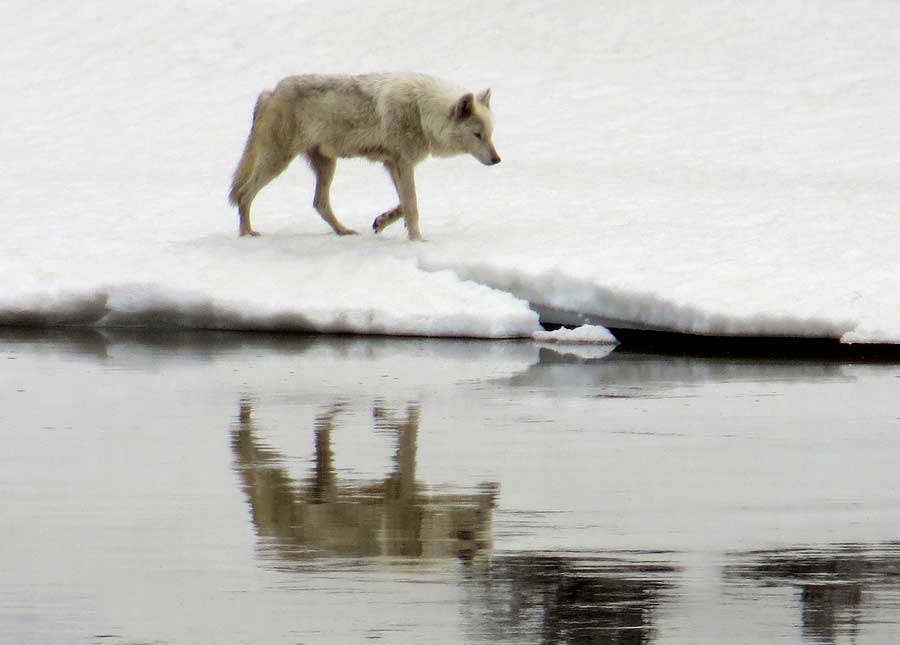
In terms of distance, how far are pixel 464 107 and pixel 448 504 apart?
724 cm

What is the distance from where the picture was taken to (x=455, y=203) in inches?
589

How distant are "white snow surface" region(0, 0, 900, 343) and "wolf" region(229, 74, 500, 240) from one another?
64 cm

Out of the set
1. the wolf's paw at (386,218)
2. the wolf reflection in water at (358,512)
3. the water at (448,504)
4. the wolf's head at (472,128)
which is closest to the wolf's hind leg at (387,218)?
the wolf's paw at (386,218)

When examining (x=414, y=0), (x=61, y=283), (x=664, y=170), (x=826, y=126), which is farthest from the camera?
(x=414, y=0)

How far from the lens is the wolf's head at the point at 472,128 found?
12.7m

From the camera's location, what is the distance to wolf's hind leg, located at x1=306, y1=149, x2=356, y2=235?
527 inches

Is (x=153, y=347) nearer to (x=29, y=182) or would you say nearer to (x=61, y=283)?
(x=61, y=283)

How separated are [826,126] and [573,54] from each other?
4611 mm

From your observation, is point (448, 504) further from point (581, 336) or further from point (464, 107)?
point (464, 107)

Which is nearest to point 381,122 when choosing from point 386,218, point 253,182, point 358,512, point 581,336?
point 386,218

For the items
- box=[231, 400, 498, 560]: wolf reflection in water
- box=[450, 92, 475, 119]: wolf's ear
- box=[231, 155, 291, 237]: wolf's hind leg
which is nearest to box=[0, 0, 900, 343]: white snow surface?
box=[231, 155, 291, 237]: wolf's hind leg

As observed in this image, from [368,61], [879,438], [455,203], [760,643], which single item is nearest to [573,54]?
[368,61]

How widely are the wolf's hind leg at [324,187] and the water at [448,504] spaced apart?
3826 millimetres

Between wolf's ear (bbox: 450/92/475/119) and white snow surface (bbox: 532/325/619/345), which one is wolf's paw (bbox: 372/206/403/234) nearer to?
wolf's ear (bbox: 450/92/475/119)
